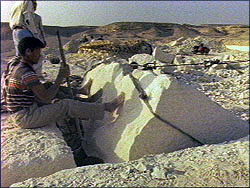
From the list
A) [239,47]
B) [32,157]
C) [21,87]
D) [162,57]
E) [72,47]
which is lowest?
[72,47]

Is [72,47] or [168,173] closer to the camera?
[168,173]

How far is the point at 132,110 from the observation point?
10.3 feet

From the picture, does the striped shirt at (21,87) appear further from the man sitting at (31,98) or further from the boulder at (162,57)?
the boulder at (162,57)

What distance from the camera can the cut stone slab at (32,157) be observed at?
2.46 metres

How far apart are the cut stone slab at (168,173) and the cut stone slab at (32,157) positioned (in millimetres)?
310

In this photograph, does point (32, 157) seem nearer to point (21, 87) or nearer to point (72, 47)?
point (21, 87)

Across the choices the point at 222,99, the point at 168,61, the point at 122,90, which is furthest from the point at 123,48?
the point at 122,90

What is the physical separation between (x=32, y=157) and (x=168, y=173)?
1085 mm

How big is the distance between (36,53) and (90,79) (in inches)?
53.9

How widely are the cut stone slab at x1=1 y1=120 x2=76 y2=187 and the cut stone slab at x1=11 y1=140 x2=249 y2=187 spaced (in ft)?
1.02

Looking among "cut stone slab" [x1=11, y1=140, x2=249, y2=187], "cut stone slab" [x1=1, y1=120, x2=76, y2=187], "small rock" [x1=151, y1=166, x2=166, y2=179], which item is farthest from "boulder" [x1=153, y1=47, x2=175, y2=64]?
"small rock" [x1=151, y1=166, x2=166, y2=179]

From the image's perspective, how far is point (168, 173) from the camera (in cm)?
212

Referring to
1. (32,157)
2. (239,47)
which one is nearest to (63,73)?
(32,157)

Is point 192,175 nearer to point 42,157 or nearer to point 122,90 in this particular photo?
point 42,157
